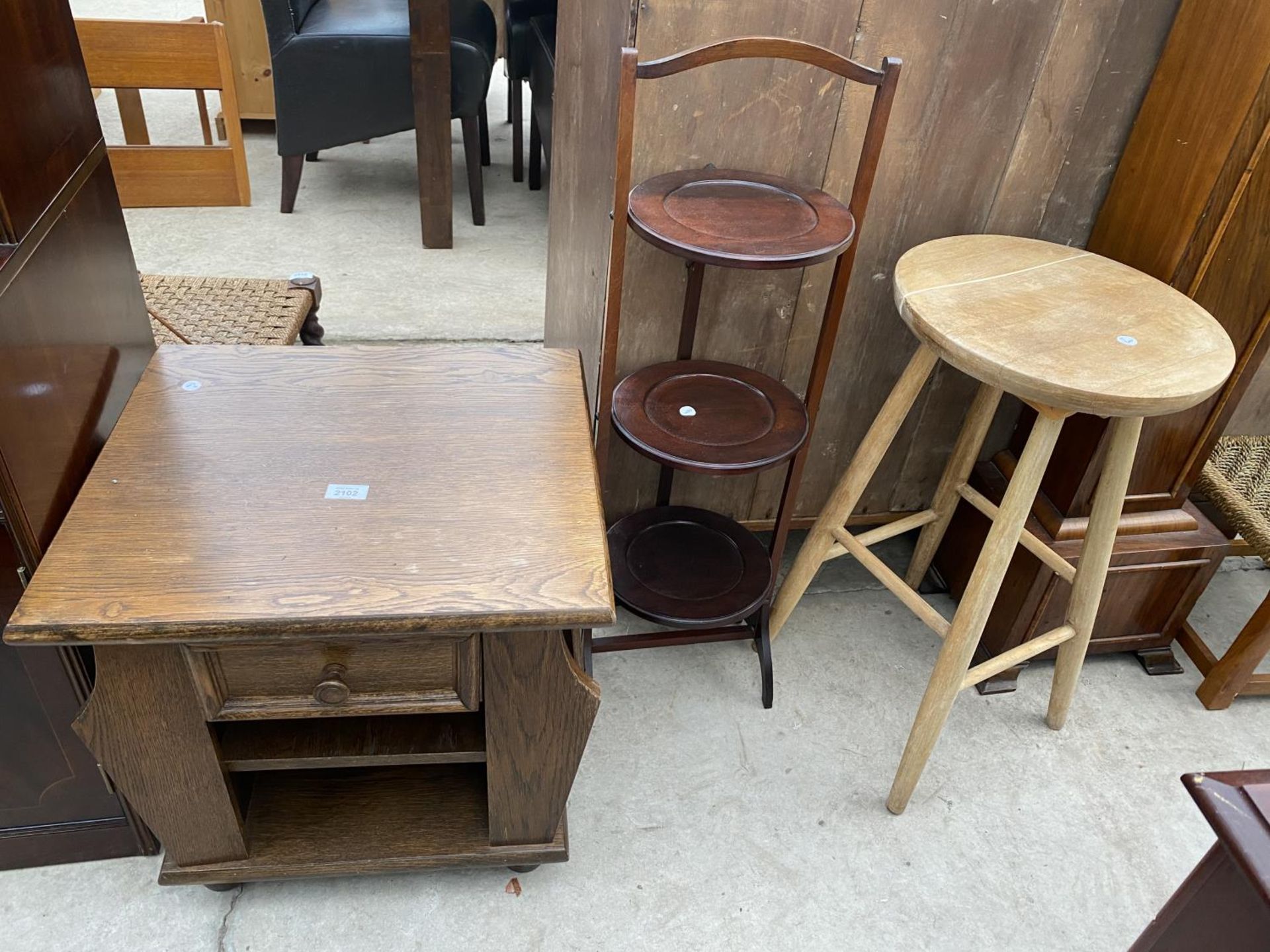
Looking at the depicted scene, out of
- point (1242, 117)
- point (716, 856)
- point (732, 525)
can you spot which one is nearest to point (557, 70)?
point (732, 525)

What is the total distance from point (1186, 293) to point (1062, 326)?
13.8 inches

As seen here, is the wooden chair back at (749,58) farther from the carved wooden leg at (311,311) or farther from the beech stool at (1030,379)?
the carved wooden leg at (311,311)

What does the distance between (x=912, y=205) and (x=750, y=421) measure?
485mm

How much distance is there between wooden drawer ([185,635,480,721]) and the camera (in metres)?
1.15

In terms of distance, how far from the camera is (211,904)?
1.47 meters

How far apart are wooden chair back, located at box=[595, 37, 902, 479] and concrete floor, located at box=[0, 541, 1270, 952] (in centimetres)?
Result: 59

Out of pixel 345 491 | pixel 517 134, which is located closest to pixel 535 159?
pixel 517 134

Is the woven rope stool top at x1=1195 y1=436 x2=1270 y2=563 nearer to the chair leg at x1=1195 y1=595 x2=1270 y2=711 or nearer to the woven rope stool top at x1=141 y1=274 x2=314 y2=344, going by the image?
the chair leg at x1=1195 y1=595 x2=1270 y2=711

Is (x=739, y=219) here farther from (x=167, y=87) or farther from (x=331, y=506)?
(x=167, y=87)

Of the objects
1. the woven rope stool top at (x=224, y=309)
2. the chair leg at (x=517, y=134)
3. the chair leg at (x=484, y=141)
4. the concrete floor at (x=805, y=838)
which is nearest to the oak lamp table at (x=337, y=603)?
the concrete floor at (x=805, y=838)

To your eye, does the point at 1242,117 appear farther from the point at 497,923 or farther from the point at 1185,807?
the point at 497,923

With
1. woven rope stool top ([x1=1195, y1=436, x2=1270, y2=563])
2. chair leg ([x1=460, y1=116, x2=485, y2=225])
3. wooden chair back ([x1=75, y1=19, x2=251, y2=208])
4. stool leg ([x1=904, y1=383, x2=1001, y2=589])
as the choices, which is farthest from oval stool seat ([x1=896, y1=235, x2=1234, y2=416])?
wooden chair back ([x1=75, y1=19, x2=251, y2=208])

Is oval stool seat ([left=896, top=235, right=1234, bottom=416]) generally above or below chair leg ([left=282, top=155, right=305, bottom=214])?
above

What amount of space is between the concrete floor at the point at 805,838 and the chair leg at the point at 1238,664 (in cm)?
4
